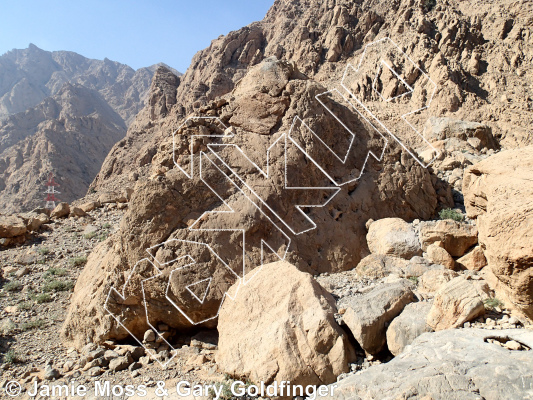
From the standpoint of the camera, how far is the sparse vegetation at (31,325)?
5.25 m

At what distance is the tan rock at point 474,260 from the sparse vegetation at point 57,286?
5.92 metres

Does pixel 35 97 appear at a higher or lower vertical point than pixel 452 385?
higher

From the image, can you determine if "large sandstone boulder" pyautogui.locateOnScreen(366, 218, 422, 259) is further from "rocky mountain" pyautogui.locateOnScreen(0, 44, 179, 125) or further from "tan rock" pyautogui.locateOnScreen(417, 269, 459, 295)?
"rocky mountain" pyautogui.locateOnScreen(0, 44, 179, 125)

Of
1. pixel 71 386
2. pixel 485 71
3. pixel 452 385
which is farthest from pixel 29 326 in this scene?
pixel 485 71

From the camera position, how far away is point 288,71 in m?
5.91

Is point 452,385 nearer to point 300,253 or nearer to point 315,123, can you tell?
point 300,253

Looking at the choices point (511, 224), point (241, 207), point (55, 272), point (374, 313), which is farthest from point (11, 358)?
point (511, 224)

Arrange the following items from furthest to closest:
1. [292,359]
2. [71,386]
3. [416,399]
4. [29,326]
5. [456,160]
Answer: [456,160]
[29,326]
[71,386]
[292,359]
[416,399]

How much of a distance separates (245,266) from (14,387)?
8.96 feet

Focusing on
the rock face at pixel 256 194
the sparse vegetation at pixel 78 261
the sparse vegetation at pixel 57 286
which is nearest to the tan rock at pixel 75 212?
the sparse vegetation at pixel 78 261

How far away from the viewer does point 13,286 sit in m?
6.44

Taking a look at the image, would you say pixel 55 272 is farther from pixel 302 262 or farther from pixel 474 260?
pixel 474 260

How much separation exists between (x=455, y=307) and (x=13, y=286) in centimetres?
671

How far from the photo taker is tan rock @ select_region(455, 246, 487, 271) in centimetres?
430
